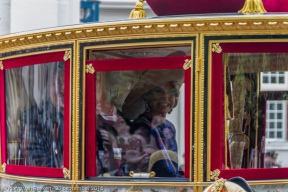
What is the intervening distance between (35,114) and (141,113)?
823 millimetres

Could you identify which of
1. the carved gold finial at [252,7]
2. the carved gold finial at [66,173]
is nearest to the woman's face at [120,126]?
the carved gold finial at [66,173]

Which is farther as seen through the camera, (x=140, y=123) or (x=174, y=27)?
(x=140, y=123)

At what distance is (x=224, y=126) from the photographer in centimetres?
583

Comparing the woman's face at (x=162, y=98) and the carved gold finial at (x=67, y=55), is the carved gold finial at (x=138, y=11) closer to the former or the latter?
the carved gold finial at (x=67, y=55)

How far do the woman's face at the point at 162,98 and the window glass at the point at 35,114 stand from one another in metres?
0.65

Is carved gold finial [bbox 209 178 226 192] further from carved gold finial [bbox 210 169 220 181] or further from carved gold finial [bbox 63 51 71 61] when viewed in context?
carved gold finial [bbox 63 51 71 61]

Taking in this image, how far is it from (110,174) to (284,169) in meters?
1.15

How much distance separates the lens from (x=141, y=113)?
19.7 ft

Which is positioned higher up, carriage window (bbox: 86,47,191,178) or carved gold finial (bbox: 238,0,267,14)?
carved gold finial (bbox: 238,0,267,14)

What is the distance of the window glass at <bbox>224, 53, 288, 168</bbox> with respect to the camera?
19.2 ft

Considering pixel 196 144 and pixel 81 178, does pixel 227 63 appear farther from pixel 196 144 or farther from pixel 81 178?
pixel 81 178

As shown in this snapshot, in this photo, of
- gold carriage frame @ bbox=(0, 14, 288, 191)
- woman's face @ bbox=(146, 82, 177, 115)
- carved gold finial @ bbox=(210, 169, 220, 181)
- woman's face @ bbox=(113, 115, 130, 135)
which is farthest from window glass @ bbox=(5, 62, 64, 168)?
carved gold finial @ bbox=(210, 169, 220, 181)

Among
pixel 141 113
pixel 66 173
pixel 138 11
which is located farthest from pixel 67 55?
pixel 138 11

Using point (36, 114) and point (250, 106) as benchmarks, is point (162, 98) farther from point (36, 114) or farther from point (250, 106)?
point (36, 114)
